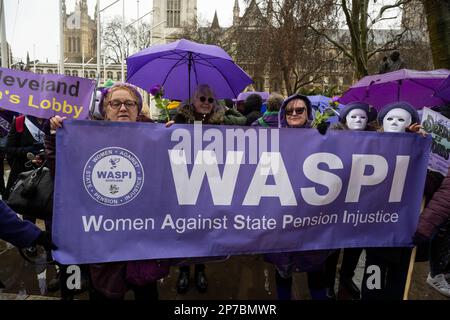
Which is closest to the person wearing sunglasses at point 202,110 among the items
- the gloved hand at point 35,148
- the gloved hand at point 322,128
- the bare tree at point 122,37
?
the gloved hand at point 322,128

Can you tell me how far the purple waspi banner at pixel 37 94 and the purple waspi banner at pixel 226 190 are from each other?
45 cm

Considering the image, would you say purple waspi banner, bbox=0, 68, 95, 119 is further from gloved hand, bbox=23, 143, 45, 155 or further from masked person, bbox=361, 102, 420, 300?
masked person, bbox=361, 102, 420, 300

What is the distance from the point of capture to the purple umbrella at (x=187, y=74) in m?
4.41

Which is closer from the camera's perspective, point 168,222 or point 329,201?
point 168,222

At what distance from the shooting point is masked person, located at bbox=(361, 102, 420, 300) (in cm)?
279

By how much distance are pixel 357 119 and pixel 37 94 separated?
2.68 metres

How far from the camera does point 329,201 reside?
2.55 metres

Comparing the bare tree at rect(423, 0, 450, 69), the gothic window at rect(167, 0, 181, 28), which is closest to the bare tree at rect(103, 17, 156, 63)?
the gothic window at rect(167, 0, 181, 28)

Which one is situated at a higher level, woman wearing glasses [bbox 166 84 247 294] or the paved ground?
woman wearing glasses [bbox 166 84 247 294]

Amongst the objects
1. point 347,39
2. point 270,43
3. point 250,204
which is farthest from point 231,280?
point 347,39

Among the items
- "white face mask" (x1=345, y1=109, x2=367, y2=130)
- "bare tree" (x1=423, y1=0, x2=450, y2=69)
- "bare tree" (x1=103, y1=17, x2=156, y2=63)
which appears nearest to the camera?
"white face mask" (x1=345, y1=109, x2=367, y2=130)
